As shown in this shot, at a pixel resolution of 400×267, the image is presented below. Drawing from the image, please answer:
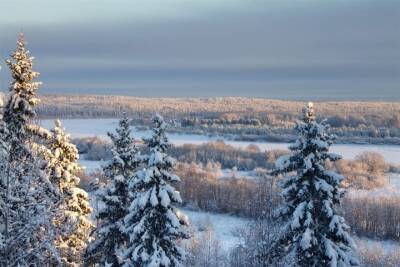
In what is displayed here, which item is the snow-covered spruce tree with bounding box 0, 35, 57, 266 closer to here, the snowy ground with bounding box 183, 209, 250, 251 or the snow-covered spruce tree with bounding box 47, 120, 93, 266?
the snow-covered spruce tree with bounding box 47, 120, 93, 266

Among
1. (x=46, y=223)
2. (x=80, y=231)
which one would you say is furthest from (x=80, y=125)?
(x=46, y=223)

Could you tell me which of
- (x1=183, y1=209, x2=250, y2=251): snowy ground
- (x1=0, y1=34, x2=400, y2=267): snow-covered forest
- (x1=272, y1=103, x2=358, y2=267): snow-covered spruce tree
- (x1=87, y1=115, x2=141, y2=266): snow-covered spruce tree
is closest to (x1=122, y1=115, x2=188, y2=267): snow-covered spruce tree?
(x1=0, y1=34, x2=400, y2=267): snow-covered forest

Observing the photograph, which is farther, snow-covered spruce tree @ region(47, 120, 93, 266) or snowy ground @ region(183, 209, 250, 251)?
snowy ground @ region(183, 209, 250, 251)

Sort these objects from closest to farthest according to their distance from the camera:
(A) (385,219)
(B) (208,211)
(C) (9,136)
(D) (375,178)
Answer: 1. (C) (9,136)
2. (A) (385,219)
3. (B) (208,211)
4. (D) (375,178)

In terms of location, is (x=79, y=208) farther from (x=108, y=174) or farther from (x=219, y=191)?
(x=219, y=191)

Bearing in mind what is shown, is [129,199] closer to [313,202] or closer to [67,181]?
[67,181]

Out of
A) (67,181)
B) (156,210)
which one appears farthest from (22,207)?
(67,181)
